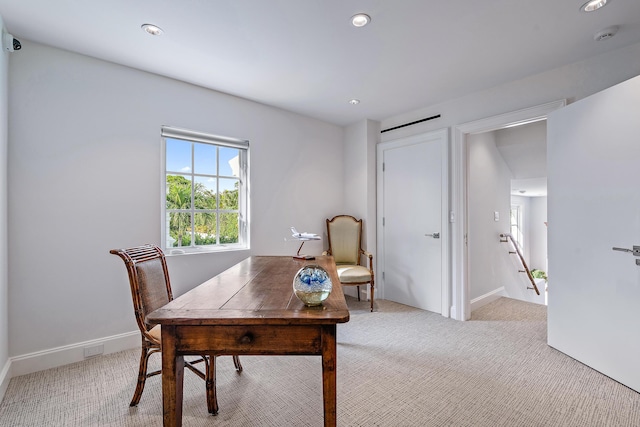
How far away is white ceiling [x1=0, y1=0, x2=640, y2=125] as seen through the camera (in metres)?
1.82

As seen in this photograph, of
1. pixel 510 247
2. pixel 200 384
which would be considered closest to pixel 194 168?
pixel 200 384

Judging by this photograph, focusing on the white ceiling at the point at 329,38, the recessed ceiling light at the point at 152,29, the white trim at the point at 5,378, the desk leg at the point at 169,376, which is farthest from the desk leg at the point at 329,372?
the recessed ceiling light at the point at 152,29

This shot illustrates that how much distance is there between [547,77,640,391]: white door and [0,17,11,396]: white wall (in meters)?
4.02

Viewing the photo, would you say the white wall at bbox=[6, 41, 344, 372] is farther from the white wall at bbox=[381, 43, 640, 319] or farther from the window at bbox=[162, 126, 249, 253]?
the white wall at bbox=[381, 43, 640, 319]

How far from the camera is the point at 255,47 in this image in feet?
7.37

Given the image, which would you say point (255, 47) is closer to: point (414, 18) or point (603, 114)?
point (414, 18)

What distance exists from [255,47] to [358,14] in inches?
32.6

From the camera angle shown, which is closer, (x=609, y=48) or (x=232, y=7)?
(x=232, y=7)

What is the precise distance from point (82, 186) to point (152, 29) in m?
1.32

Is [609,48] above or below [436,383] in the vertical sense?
above

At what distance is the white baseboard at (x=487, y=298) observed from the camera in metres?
3.61

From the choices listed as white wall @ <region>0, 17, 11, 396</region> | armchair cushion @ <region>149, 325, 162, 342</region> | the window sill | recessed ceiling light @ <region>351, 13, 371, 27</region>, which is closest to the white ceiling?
recessed ceiling light @ <region>351, 13, 371, 27</region>

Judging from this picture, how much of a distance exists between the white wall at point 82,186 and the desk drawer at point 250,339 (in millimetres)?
1832

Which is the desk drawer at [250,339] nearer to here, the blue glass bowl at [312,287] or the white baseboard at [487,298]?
the blue glass bowl at [312,287]
